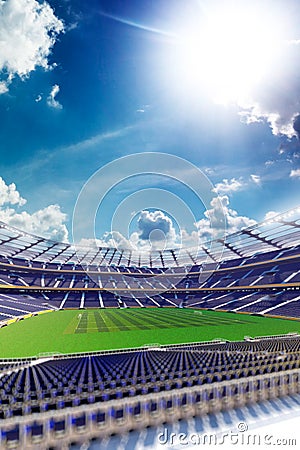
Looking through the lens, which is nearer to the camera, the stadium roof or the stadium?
the stadium

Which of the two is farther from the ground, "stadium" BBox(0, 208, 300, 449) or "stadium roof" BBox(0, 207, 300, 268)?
"stadium roof" BBox(0, 207, 300, 268)

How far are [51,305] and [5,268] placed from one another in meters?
13.6

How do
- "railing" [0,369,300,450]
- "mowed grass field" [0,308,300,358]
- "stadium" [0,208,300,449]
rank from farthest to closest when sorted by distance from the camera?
"mowed grass field" [0,308,300,358] < "stadium" [0,208,300,449] < "railing" [0,369,300,450]

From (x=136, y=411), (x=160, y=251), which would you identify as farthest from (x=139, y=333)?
(x=160, y=251)

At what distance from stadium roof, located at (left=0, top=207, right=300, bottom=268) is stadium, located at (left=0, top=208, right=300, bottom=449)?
0.27 meters

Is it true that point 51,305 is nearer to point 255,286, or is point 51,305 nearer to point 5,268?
point 5,268

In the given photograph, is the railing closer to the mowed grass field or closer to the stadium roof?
the mowed grass field

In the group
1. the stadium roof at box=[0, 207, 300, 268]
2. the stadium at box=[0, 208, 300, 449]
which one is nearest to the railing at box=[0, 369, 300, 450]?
the stadium at box=[0, 208, 300, 449]

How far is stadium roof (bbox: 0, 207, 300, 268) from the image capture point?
182 ft

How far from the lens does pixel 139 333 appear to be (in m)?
28.4

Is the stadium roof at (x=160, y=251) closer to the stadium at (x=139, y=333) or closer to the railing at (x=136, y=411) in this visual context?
the stadium at (x=139, y=333)

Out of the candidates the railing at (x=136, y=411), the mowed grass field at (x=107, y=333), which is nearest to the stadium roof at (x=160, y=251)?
the mowed grass field at (x=107, y=333)

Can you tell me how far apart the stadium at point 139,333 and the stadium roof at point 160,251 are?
0.89 ft

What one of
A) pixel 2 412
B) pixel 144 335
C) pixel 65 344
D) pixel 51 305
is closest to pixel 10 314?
pixel 51 305
